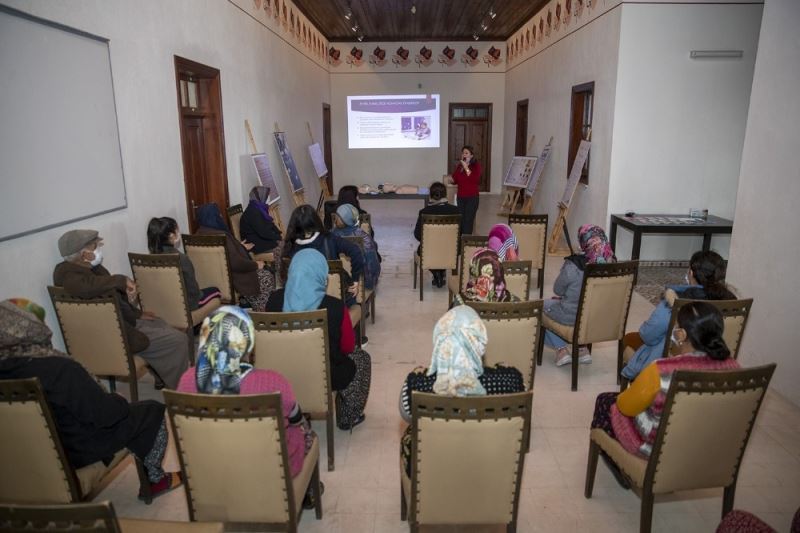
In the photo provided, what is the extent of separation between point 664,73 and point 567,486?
5.45 m

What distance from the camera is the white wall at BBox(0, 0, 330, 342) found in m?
3.13

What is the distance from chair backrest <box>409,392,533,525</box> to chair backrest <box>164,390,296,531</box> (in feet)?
1.48

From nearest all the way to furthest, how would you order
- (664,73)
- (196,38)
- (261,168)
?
(196,38) → (664,73) → (261,168)

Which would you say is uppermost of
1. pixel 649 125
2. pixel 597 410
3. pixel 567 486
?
pixel 649 125

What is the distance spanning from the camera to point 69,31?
3340mm

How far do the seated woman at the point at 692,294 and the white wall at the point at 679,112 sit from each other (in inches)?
156

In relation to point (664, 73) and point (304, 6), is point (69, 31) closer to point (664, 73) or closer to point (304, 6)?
point (664, 73)

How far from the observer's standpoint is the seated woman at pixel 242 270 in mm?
4480

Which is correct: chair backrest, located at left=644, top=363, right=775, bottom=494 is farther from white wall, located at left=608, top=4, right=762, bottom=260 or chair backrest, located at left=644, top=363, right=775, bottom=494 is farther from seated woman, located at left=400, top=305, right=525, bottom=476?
white wall, located at left=608, top=4, right=762, bottom=260

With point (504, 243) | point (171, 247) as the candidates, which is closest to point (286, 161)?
point (171, 247)

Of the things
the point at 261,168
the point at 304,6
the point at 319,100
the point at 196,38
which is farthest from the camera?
the point at 319,100

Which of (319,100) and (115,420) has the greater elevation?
(319,100)

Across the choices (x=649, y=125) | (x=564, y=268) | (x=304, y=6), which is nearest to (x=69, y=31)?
(x=564, y=268)

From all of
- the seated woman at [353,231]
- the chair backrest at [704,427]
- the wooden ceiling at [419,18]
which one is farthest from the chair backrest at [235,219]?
the wooden ceiling at [419,18]
